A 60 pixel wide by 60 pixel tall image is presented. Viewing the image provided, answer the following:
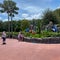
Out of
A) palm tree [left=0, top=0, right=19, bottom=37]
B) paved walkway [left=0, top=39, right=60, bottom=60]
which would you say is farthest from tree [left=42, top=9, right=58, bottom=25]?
paved walkway [left=0, top=39, right=60, bottom=60]

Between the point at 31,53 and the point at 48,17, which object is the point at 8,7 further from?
the point at 31,53

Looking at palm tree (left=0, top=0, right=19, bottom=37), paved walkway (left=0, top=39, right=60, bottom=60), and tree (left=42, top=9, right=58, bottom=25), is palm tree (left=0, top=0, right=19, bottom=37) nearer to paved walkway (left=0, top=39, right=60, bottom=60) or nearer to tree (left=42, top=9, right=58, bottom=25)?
tree (left=42, top=9, right=58, bottom=25)

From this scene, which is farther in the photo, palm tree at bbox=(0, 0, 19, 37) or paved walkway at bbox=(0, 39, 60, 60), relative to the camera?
palm tree at bbox=(0, 0, 19, 37)

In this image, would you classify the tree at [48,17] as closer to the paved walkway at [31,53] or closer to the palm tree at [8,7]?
the palm tree at [8,7]

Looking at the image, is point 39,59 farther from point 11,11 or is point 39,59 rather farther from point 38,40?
point 11,11

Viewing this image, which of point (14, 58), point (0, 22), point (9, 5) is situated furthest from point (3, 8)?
point (14, 58)

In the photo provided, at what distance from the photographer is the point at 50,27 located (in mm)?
49156

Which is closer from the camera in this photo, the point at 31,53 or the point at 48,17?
the point at 31,53

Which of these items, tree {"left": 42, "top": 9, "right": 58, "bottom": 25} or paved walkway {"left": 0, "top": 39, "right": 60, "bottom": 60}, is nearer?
paved walkway {"left": 0, "top": 39, "right": 60, "bottom": 60}

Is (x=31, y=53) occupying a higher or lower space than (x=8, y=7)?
lower

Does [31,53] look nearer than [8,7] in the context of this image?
Yes

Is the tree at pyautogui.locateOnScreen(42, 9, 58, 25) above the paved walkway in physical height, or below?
above

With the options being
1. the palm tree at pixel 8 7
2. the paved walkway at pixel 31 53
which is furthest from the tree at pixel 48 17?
the paved walkway at pixel 31 53

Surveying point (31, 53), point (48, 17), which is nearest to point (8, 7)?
point (48, 17)
